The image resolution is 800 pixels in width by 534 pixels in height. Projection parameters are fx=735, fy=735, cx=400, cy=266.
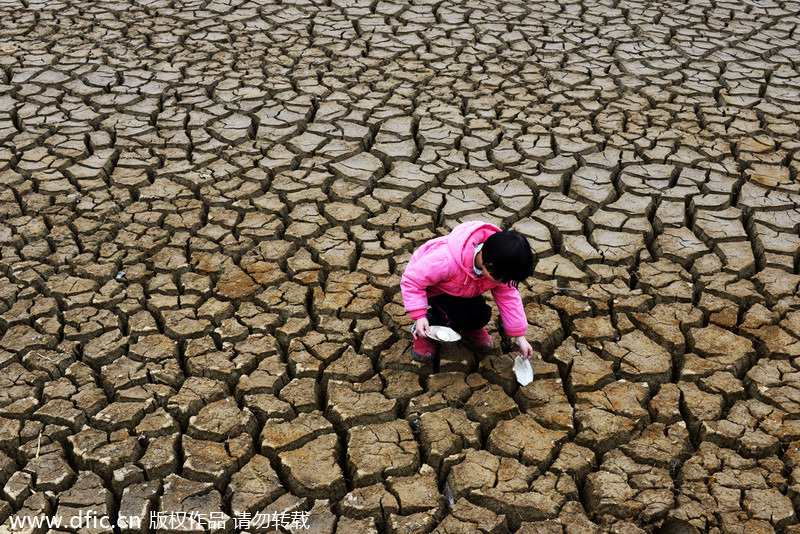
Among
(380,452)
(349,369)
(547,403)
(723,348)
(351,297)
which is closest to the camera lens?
(380,452)

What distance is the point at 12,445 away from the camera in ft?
8.36

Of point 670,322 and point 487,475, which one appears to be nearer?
point 487,475

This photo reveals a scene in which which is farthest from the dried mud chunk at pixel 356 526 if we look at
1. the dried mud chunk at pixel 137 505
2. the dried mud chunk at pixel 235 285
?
the dried mud chunk at pixel 235 285

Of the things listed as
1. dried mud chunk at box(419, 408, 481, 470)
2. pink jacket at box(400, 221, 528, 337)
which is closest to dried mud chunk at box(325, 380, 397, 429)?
dried mud chunk at box(419, 408, 481, 470)

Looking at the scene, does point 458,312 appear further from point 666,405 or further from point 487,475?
point 666,405

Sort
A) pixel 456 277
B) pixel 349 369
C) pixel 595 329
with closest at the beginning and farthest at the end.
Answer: pixel 456 277
pixel 349 369
pixel 595 329

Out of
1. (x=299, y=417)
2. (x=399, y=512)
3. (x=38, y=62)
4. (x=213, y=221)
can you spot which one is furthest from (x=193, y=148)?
(x=399, y=512)

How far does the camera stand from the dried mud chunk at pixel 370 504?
239cm

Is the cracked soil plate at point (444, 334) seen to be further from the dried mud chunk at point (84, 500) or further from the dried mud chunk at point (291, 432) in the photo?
the dried mud chunk at point (84, 500)

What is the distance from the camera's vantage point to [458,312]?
284cm

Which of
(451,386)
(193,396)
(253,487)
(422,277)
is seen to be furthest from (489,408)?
(193,396)

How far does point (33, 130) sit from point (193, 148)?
3.37 ft

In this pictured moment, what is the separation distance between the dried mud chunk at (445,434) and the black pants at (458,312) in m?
A: 0.34

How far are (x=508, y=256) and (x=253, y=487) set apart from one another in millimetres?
1143
